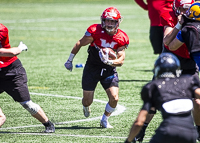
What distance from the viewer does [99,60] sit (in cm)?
822

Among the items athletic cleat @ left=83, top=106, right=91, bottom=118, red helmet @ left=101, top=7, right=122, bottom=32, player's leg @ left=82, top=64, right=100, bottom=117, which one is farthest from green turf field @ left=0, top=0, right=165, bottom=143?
red helmet @ left=101, top=7, right=122, bottom=32

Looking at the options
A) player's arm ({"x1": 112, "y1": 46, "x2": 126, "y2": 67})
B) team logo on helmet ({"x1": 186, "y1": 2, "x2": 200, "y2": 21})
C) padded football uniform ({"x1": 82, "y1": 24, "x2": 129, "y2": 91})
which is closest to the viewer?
team logo on helmet ({"x1": 186, "y1": 2, "x2": 200, "y2": 21})

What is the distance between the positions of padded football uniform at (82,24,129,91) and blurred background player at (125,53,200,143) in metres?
2.92

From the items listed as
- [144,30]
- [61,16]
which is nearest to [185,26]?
[144,30]

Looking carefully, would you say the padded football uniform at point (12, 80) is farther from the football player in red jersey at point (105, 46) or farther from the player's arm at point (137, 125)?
the player's arm at point (137, 125)

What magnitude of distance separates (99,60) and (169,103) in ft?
10.9

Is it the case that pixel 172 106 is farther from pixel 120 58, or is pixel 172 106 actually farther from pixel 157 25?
pixel 157 25

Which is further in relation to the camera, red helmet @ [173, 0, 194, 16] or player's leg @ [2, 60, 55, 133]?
player's leg @ [2, 60, 55, 133]

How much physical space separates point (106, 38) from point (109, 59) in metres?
0.41

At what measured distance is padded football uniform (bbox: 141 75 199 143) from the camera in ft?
15.9

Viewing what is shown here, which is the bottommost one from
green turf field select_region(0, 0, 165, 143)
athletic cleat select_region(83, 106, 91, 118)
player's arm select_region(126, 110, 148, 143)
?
green turf field select_region(0, 0, 165, 143)

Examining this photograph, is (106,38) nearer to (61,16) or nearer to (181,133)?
(181,133)

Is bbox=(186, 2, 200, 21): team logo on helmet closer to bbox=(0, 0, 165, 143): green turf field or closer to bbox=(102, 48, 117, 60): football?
bbox=(102, 48, 117, 60): football

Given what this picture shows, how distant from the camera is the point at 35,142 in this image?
705 cm
